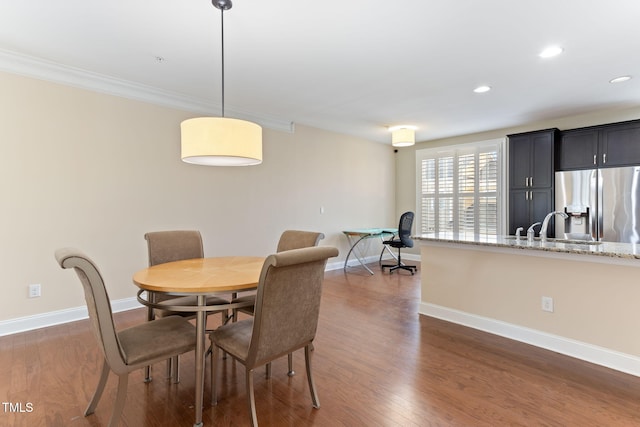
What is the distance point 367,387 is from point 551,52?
309 cm

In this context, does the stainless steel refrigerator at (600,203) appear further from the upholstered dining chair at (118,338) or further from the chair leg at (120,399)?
the chair leg at (120,399)

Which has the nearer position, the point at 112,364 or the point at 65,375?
the point at 112,364

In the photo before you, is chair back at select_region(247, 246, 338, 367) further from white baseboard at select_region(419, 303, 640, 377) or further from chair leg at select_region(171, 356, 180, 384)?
white baseboard at select_region(419, 303, 640, 377)

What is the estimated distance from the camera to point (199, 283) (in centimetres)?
179

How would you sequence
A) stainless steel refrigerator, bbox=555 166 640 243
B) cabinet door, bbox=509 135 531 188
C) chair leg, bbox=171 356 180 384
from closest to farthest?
chair leg, bbox=171 356 180 384
stainless steel refrigerator, bbox=555 166 640 243
cabinet door, bbox=509 135 531 188

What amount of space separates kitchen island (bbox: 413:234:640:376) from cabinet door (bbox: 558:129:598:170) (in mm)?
2239

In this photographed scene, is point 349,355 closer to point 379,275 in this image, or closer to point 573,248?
point 573,248

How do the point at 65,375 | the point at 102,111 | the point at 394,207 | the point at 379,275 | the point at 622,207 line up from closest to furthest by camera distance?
the point at 65,375 → the point at 102,111 → the point at 622,207 → the point at 379,275 → the point at 394,207

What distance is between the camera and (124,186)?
11.4 feet

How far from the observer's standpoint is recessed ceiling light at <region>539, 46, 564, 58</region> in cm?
264

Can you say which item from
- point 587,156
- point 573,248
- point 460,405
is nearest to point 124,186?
point 460,405

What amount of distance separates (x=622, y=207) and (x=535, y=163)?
116cm

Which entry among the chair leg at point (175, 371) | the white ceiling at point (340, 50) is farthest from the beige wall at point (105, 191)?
the chair leg at point (175, 371)

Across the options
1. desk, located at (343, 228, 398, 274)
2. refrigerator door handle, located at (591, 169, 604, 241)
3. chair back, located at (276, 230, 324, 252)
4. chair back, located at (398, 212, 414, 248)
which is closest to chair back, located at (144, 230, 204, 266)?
chair back, located at (276, 230, 324, 252)
